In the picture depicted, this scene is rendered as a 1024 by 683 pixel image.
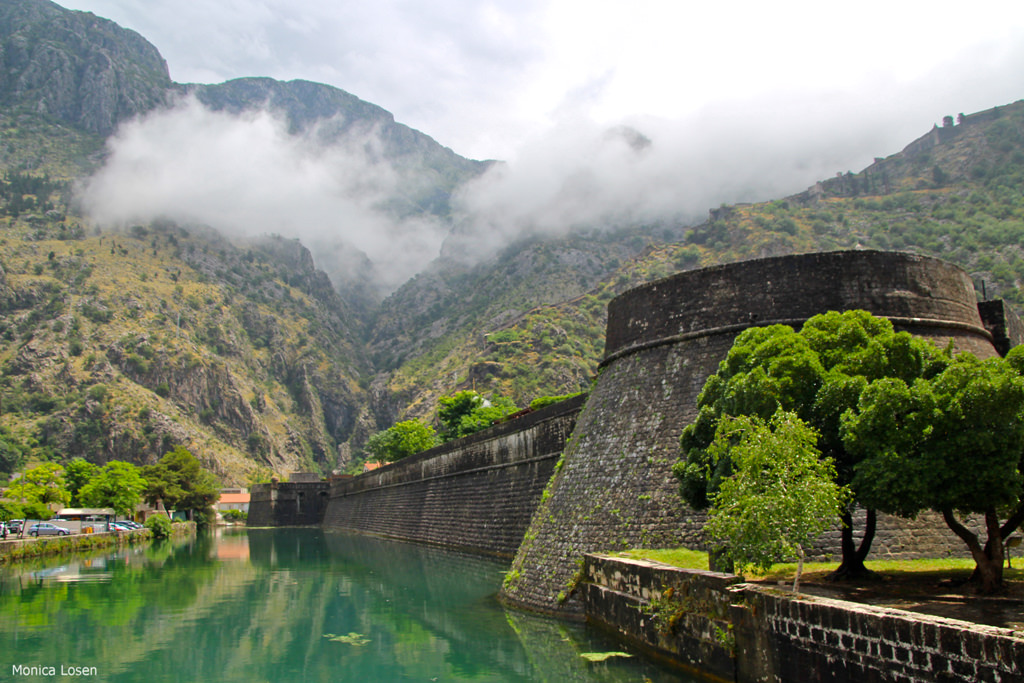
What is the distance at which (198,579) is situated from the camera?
29062mm

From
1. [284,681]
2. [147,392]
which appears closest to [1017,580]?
[284,681]

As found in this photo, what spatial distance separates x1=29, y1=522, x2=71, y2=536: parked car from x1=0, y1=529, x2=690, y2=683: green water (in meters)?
12.1

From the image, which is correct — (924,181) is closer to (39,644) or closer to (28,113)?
(39,644)

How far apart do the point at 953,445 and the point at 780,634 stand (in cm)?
308

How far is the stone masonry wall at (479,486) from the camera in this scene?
25562 mm

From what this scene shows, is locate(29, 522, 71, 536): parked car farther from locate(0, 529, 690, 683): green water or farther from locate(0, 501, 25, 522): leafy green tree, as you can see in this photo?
locate(0, 529, 690, 683): green water

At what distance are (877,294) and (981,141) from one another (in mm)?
107708

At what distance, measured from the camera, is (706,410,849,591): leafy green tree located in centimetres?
859

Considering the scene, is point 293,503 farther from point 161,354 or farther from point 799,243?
point 799,243

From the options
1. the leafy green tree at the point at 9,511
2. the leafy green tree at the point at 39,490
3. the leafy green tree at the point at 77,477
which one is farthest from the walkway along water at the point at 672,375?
the leafy green tree at the point at 77,477

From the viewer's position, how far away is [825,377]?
10.5 metres

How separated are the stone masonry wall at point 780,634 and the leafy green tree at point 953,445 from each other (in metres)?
1.88

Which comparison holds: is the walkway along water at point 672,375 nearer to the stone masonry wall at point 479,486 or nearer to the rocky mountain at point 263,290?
the stone masonry wall at point 479,486

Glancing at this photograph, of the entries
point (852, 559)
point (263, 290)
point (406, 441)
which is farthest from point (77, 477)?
point (263, 290)
